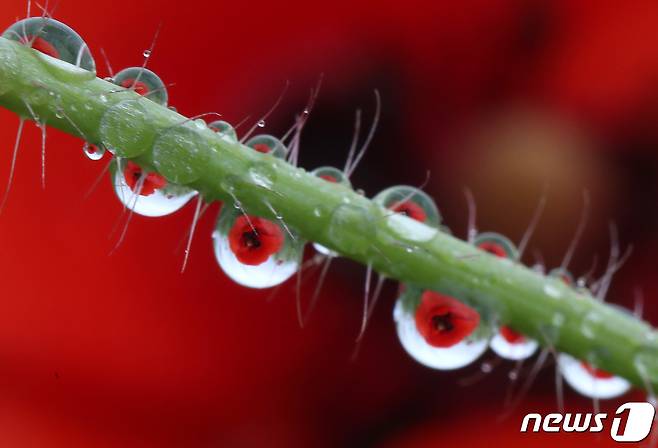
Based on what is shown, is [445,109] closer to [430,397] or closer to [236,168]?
[430,397]

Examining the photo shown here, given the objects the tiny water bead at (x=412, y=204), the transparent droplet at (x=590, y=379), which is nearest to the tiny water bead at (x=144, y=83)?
the tiny water bead at (x=412, y=204)

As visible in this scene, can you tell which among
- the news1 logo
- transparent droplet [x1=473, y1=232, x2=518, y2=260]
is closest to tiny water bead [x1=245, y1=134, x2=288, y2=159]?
transparent droplet [x1=473, y1=232, x2=518, y2=260]

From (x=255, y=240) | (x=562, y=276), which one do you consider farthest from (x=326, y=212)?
(x=562, y=276)

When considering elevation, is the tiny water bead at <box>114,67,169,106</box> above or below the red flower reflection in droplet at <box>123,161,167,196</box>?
above

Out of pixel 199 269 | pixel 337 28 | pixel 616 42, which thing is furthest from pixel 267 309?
pixel 616 42

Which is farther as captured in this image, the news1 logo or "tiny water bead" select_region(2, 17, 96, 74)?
the news1 logo

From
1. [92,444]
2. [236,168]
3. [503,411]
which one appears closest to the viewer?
[236,168]

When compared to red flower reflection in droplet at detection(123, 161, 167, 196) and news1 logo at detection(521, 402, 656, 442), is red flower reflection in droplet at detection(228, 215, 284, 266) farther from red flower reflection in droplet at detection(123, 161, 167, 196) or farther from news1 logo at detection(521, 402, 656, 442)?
news1 logo at detection(521, 402, 656, 442)
